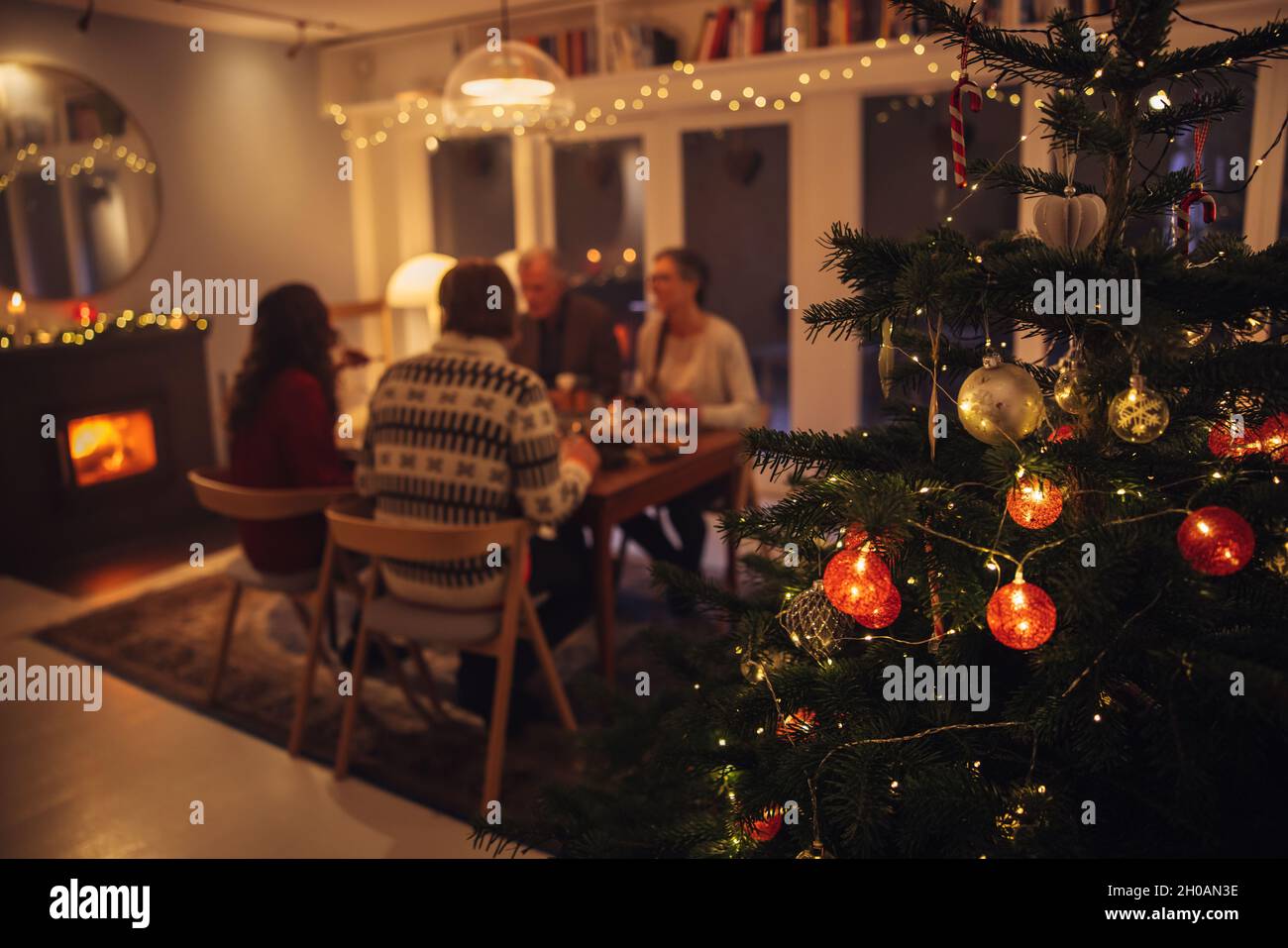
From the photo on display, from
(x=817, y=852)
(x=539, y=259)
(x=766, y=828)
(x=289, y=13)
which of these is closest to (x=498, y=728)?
(x=766, y=828)

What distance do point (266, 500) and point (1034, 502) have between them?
2.18m

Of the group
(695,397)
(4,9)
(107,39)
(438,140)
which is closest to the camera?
(695,397)

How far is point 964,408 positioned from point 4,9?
5.27 m

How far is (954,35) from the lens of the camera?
1046 mm

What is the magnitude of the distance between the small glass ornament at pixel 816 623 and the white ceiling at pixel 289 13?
4814 millimetres

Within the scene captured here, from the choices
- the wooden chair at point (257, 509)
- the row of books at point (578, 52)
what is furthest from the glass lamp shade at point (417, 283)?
the wooden chair at point (257, 509)

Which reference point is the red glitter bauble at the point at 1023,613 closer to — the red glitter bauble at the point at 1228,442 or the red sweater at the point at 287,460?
the red glitter bauble at the point at 1228,442

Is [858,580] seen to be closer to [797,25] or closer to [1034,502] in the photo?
[1034,502]

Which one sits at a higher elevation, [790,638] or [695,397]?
[695,397]

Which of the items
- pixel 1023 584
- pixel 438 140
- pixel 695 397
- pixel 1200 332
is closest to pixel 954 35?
pixel 1200 332

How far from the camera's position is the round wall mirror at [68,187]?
4.62 metres

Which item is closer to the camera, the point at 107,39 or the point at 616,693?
the point at 616,693

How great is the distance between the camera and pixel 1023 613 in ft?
3.05
